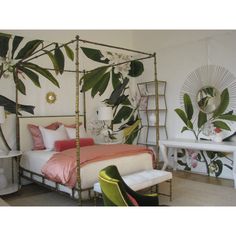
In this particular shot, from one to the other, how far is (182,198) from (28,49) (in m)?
3.48

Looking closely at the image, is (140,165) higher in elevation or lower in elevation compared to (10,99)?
lower

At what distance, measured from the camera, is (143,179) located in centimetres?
321

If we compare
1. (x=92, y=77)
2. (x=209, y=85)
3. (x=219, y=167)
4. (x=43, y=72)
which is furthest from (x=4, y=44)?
(x=219, y=167)

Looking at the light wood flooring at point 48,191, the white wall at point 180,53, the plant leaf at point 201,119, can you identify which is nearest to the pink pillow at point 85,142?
the light wood flooring at point 48,191

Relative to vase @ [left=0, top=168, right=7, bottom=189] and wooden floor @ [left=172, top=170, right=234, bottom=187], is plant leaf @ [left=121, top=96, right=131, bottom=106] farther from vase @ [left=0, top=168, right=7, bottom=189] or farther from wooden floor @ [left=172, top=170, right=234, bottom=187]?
vase @ [left=0, top=168, right=7, bottom=189]

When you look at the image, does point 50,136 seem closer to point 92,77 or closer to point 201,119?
point 92,77

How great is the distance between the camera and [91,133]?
18.4 ft

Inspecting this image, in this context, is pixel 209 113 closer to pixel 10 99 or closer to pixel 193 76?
pixel 193 76

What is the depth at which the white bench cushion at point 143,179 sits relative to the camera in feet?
9.96

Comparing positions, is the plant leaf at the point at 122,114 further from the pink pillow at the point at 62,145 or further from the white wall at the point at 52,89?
the pink pillow at the point at 62,145
